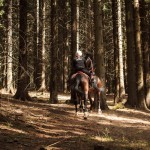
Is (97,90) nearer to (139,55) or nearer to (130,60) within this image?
(139,55)

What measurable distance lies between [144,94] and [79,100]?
8.67 meters

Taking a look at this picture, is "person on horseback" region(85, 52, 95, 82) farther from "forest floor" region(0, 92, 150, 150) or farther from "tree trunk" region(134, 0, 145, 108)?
"tree trunk" region(134, 0, 145, 108)

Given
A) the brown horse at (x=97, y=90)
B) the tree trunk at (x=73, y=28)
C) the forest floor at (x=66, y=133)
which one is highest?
the tree trunk at (x=73, y=28)

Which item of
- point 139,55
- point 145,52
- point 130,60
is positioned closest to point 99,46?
point 139,55

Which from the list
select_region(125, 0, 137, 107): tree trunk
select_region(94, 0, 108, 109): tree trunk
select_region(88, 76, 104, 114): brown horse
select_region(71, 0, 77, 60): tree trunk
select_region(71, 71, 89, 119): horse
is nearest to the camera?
select_region(71, 71, 89, 119): horse

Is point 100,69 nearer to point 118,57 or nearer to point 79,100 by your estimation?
point 79,100

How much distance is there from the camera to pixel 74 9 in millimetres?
19781

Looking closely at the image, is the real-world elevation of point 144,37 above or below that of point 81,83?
above

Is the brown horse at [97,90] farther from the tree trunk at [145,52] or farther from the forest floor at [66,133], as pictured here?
the tree trunk at [145,52]

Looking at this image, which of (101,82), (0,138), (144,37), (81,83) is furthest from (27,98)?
Result: (0,138)

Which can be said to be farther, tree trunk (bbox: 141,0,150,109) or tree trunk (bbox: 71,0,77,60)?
tree trunk (bbox: 141,0,150,109)

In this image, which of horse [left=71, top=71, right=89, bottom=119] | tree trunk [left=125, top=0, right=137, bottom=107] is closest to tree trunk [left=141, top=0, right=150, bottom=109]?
tree trunk [left=125, top=0, right=137, bottom=107]

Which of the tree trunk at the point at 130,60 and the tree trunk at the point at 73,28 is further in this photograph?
the tree trunk at the point at 130,60

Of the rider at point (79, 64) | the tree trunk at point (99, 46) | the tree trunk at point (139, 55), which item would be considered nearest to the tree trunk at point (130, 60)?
the tree trunk at point (139, 55)
